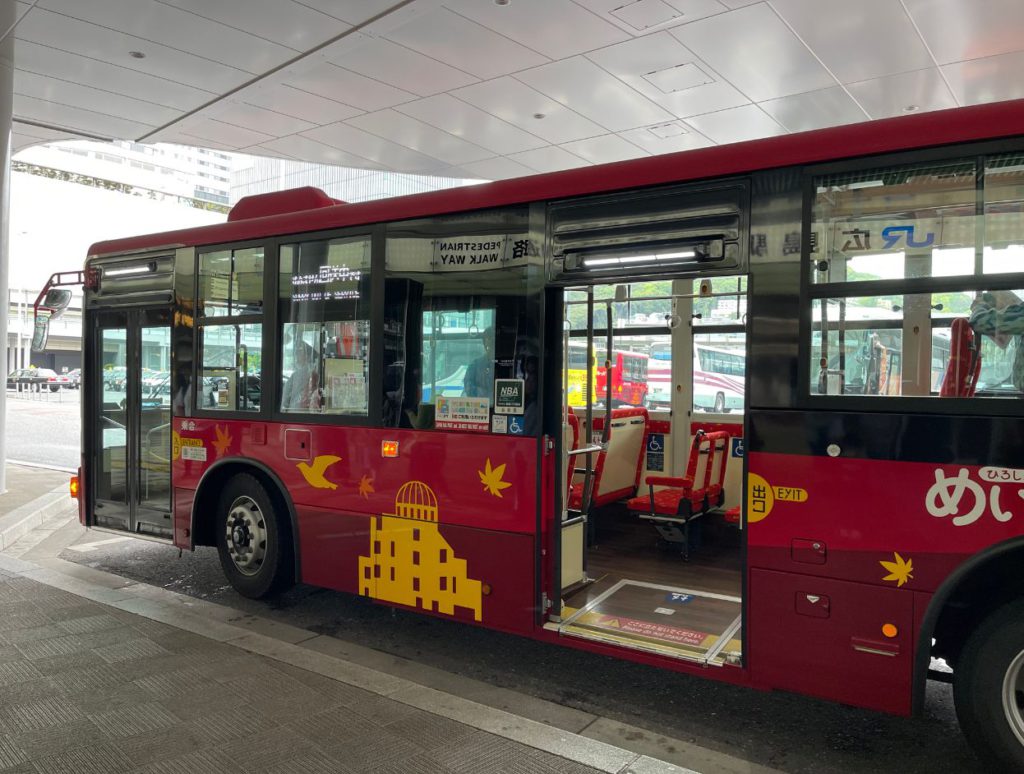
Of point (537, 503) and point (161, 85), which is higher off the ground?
point (161, 85)

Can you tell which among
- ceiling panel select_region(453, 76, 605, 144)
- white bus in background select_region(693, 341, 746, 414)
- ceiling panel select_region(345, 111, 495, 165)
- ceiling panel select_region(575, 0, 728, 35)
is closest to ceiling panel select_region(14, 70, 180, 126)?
ceiling panel select_region(345, 111, 495, 165)

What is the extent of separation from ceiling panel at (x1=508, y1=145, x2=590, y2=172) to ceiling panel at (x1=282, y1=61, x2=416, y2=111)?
2.98 m

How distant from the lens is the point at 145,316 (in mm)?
6477

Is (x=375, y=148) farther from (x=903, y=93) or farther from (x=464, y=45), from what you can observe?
(x=903, y=93)

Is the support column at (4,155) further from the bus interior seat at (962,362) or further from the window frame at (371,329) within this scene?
the bus interior seat at (962,362)

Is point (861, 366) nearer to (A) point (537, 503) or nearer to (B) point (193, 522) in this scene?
(A) point (537, 503)

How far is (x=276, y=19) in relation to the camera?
8031mm

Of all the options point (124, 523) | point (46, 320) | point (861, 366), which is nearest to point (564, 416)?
point (861, 366)

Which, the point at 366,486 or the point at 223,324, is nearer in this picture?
the point at 366,486

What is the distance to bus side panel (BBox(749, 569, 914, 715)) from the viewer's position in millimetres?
3223

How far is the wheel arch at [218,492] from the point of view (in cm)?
539

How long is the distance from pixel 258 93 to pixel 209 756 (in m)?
9.24

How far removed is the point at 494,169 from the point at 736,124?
481 cm

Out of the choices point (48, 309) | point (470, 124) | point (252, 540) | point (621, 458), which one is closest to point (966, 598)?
point (252, 540)
